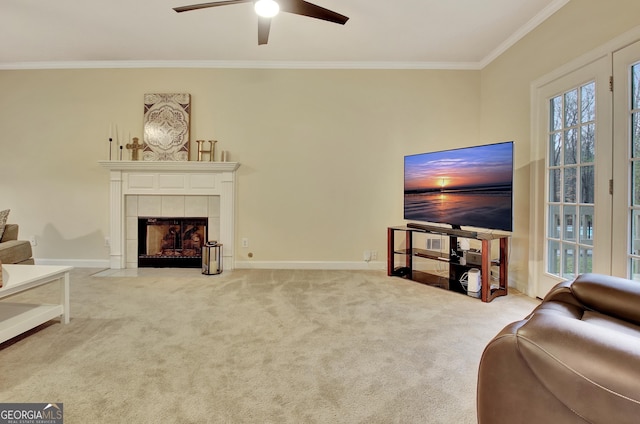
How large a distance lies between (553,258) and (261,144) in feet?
11.3

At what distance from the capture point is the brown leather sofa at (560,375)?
0.70 meters

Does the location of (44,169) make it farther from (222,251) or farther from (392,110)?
(392,110)

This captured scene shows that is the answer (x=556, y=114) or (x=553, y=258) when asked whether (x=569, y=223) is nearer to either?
(x=553, y=258)

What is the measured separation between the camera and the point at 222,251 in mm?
3992

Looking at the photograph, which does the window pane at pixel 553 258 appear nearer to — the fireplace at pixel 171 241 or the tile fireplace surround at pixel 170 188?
the tile fireplace surround at pixel 170 188

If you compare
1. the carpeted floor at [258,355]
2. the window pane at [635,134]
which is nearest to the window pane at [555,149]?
the window pane at [635,134]

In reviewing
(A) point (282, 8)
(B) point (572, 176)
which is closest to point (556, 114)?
(B) point (572, 176)

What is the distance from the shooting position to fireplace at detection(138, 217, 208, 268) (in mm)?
4113

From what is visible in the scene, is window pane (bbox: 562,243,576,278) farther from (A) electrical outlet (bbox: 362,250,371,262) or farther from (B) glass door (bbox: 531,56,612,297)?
(A) electrical outlet (bbox: 362,250,371,262)

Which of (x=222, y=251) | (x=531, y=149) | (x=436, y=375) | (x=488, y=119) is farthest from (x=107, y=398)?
(x=488, y=119)

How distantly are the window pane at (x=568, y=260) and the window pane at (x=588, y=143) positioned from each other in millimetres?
738

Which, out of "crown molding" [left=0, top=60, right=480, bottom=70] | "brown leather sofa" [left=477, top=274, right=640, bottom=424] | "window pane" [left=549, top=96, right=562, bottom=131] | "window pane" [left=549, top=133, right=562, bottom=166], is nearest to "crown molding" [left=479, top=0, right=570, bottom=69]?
"crown molding" [left=0, top=60, right=480, bottom=70]

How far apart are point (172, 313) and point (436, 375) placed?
80.2 inches

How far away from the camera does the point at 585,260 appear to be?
8.30 feet
